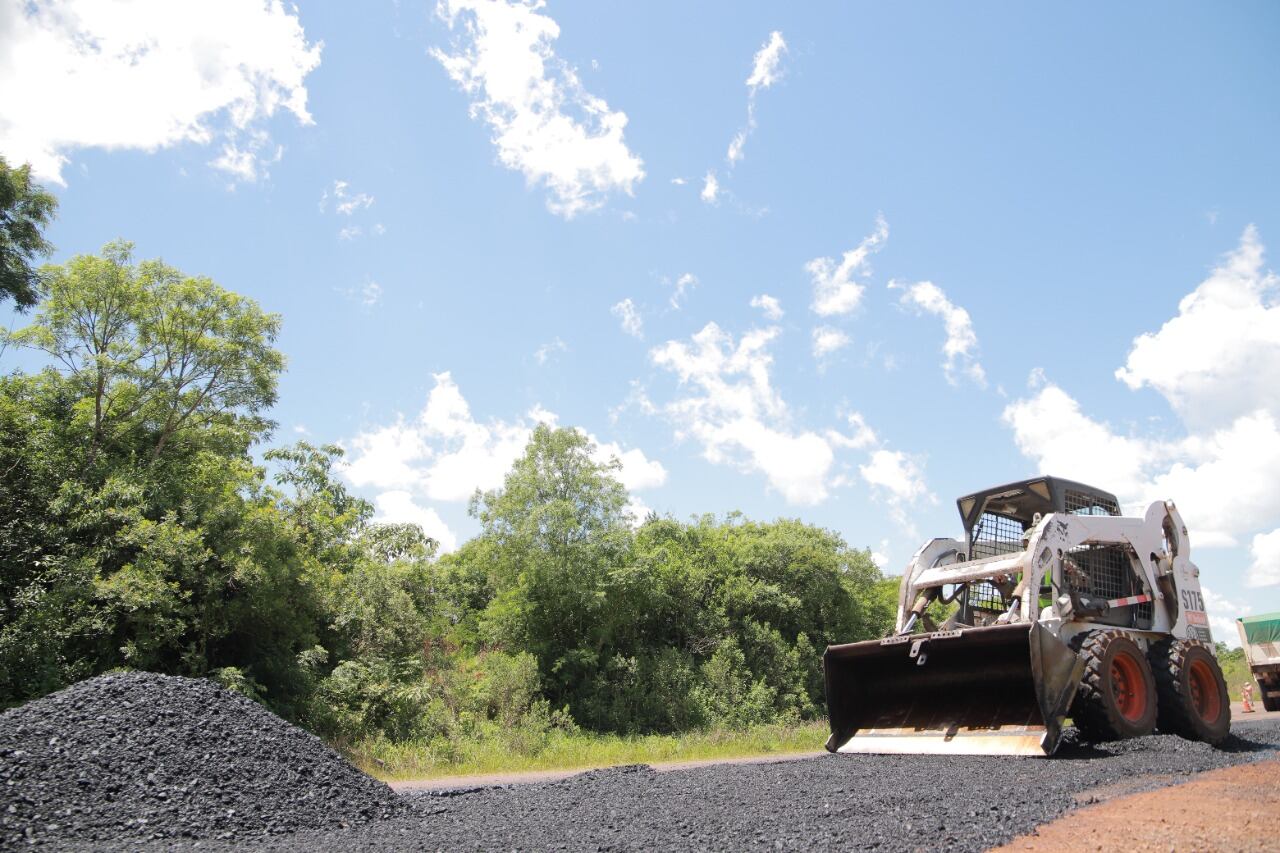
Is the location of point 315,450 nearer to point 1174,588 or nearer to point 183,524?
point 183,524

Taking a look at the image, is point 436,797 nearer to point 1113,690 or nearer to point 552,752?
point 552,752

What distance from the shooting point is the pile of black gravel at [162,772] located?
5465mm

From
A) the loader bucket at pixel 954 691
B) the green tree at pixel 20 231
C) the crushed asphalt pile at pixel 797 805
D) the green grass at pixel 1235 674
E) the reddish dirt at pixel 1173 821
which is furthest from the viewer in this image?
the green grass at pixel 1235 674

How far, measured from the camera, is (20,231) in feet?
53.1

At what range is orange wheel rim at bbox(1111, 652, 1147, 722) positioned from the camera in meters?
8.45

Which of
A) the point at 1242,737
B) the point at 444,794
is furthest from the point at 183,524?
the point at 1242,737

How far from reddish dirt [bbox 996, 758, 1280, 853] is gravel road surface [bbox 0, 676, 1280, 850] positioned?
0.21 metres

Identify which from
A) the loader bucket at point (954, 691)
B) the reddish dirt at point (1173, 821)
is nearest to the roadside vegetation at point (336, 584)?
the loader bucket at point (954, 691)

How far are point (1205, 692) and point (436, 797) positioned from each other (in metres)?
8.74

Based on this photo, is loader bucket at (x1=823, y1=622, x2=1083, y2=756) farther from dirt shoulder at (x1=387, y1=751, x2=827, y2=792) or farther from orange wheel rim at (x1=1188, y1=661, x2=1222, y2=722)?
orange wheel rim at (x1=1188, y1=661, x2=1222, y2=722)

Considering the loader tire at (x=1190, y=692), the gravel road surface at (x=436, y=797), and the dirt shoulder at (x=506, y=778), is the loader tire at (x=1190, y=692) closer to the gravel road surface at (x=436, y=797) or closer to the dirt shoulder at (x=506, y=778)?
the gravel road surface at (x=436, y=797)

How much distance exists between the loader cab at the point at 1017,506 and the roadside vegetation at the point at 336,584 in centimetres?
515

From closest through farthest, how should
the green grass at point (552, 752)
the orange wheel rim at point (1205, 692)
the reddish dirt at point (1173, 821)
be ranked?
the reddish dirt at point (1173, 821)
the orange wheel rim at point (1205, 692)
the green grass at point (552, 752)

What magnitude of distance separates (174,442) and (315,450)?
4551 millimetres
